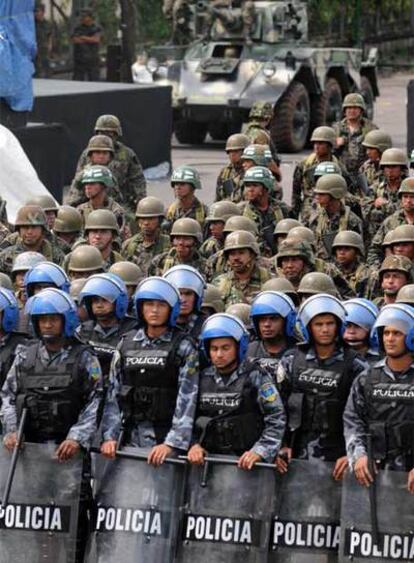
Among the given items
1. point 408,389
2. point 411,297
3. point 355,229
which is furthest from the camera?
point 355,229

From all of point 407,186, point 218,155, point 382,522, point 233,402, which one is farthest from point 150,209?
point 218,155

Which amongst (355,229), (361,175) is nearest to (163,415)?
(355,229)

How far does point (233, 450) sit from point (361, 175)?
9010mm

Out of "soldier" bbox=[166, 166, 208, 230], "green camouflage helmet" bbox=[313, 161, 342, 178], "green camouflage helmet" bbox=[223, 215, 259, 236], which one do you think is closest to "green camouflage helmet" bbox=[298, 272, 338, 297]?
"green camouflage helmet" bbox=[223, 215, 259, 236]

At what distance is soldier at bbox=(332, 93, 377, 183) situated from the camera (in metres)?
20.2

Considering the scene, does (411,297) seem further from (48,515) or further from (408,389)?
(48,515)

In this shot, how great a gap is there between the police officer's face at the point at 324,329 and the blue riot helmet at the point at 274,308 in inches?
20.0

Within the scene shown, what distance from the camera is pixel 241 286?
13.9 m

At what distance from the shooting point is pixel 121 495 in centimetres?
1027

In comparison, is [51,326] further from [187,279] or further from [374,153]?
[374,153]

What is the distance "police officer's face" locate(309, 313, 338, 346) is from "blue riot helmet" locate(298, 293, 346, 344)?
3 cm

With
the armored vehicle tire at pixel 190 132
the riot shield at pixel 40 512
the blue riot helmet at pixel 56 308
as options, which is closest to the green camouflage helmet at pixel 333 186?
the blue riot helmet at pixel 56 308

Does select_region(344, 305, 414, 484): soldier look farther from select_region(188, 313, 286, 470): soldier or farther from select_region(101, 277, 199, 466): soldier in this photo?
select_region(101, 277, 199, 466): soldier

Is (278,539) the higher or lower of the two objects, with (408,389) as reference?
lower
